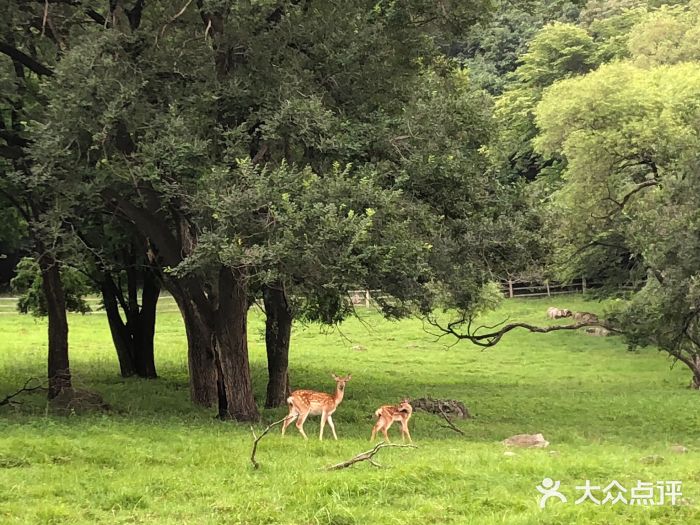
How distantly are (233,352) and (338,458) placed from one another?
4184 mm

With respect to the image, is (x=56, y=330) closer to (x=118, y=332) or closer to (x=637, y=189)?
(x=118, y=332)

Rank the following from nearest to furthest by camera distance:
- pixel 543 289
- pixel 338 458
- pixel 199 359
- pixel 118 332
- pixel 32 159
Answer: pixel 338 458 → pixel 32 159 → pixel 199 359 → pixel 118 332 → pixel 543 289

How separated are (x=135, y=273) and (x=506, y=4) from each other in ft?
37.2

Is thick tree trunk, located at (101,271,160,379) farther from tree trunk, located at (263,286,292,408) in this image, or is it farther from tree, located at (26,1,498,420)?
tree, located at (26,1,498,420)

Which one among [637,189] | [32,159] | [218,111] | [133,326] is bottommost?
[133,326]

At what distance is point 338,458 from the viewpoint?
32.3ft

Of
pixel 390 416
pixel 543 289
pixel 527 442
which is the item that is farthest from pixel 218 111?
pixel 543 289

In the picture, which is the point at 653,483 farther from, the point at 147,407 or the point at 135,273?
the point at 135,273

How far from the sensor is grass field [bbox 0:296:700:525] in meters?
7.25

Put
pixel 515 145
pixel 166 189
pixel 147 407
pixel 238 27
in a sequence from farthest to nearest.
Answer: pixel 515 145, pixel 147 407, pixel 238 27, pixel 166 189

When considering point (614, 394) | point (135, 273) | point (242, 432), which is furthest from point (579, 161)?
point (242, 432)

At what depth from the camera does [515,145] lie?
1763 inches

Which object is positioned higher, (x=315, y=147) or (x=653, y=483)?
(x=315, y=147)

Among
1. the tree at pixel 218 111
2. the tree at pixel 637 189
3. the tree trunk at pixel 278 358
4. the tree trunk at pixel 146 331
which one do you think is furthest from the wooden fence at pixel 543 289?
the tree at pixel 218 111
